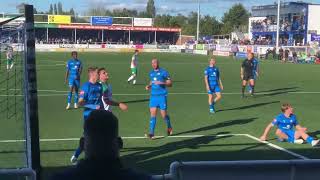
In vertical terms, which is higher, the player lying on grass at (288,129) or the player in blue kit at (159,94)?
the player in blue kit at (159,94)

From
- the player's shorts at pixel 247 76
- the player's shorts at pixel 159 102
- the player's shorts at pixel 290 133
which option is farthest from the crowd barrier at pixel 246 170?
the player's shorts at pixel 247 76

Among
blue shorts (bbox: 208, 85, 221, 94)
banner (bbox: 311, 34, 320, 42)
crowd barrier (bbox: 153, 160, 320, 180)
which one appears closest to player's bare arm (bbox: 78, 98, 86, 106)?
crowd barrier (bbox: 153, 160, 320, 180)

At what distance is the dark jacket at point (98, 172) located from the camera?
306 cm

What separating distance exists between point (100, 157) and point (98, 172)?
8cm

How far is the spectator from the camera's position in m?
3.06

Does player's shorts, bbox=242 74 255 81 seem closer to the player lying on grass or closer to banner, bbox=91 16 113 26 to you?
the player lying on grass

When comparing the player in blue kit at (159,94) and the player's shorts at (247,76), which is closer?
the player in blue kit at (159,94)

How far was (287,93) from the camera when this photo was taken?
2552 centimetres

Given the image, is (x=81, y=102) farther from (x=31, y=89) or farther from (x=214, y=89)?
(x=214, y=89)

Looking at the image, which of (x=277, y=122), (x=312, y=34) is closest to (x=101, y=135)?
(x=277, y=122)

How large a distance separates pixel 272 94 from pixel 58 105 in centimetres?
996

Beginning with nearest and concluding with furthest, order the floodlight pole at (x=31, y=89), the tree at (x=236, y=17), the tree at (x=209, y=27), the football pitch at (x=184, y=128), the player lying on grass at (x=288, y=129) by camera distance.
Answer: the floodlight pole at (x=31, y=89) → the football pitch at (x=184, y=128) → the player lying on grass at (x=288, y=129) → the tree at (x=209, y=27) → the tree at (x=236, y=17)

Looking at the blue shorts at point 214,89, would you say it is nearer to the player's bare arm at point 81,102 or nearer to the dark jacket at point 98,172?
the player's bare arm at point 81,102

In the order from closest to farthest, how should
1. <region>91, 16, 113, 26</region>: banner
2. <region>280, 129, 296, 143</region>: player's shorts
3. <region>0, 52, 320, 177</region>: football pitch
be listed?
<region>0, 52, 320, 177</region>: football pitch < <region>280, 129, 296, 143</region>: player's shorts < <region>91, 16, 113, 26</region>: banner
